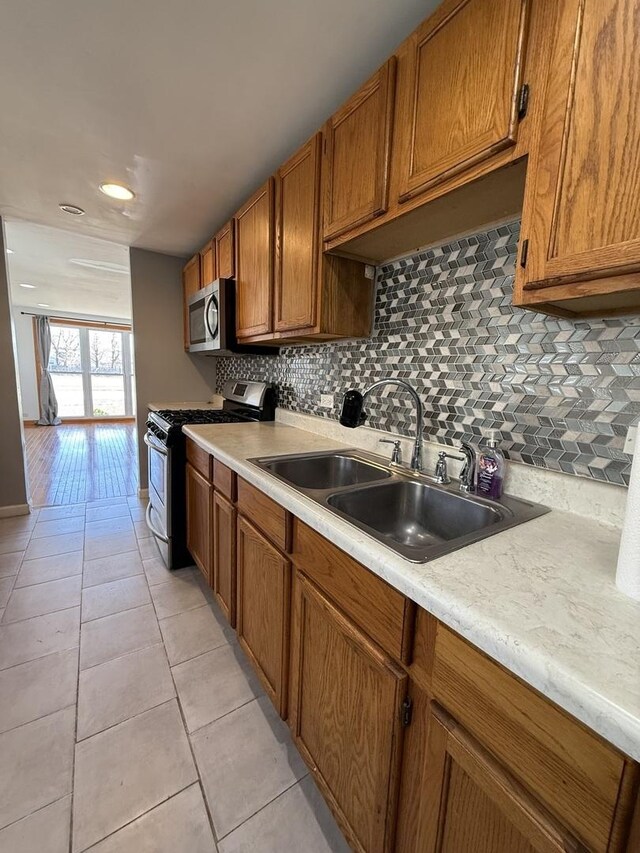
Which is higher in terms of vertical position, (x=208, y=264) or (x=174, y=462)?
(x=208, y=264)

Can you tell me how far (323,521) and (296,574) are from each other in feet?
0.97

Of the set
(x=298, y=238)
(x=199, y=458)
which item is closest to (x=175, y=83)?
(x=298, y=238)

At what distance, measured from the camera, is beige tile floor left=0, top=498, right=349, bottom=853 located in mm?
982

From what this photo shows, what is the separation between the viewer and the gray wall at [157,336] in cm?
322

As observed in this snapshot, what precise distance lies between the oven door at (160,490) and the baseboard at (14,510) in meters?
1.30

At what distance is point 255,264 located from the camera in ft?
6.51

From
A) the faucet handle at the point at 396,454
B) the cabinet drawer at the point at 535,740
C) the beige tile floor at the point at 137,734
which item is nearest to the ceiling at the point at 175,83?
the faucet handle at the point at 396,454

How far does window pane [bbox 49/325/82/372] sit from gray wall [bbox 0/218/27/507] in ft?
17.4

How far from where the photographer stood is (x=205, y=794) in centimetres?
107

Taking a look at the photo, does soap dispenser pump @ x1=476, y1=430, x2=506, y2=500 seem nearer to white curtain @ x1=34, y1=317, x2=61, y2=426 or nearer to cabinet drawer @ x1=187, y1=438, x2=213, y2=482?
cabinet drawer @ x1=187, y1=438, x2=213, y2=482

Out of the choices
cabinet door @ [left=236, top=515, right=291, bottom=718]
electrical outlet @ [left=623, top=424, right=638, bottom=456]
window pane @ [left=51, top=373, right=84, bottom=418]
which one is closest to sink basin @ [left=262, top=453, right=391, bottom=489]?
cabinet door @ [left=236, top=515, right=291, bottom=718]

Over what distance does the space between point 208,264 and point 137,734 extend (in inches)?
107

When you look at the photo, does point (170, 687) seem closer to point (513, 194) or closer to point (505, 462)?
point (505, 462)

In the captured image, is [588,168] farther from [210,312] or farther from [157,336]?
[157,336]
